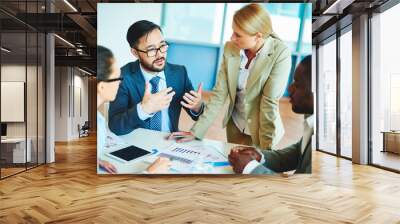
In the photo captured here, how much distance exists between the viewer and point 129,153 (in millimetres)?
6461

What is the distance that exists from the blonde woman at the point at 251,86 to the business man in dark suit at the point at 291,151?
0.17 m

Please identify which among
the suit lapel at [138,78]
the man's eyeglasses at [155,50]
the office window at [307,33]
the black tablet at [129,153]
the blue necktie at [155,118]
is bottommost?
the black tablet at [129,153]

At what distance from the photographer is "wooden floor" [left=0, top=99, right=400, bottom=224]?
404cm

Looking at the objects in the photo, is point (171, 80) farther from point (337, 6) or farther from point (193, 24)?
point (337, 6)

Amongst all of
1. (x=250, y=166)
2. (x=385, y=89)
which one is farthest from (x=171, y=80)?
(x=385, y=89)

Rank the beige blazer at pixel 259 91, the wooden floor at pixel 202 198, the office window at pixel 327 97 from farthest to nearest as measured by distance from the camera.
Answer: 1. the office window at pixel 327 97
2. the beige blazer at pixel 259 91
3. the wooden floor at pixel 202 198

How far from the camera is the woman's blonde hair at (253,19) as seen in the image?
21.2 feet

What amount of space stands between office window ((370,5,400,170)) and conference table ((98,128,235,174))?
3.49 m

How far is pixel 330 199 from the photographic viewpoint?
4824 mm

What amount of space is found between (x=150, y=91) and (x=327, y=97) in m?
6.33

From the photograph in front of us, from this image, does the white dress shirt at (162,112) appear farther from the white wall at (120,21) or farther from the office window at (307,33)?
the office window at (307,33)

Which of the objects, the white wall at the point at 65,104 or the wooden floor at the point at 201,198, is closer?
the wooden floor at the point at 201,198

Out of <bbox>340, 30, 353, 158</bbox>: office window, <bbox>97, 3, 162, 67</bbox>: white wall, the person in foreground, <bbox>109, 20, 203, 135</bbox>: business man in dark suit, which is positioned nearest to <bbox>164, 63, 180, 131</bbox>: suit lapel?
<bbox>109, 20, 203, 135</bbox>: business man in dark suit

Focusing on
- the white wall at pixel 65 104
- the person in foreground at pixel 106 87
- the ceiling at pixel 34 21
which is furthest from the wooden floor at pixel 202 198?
the white wall at pixel 65 104
